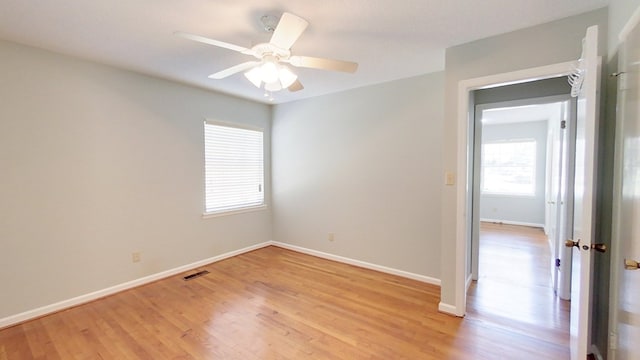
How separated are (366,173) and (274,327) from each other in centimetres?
222

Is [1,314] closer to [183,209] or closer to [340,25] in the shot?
[183,209]

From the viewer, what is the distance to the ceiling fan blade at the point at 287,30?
61.7 inches

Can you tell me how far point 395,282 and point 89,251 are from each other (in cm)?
338

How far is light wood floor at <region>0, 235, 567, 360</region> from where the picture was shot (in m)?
2.05

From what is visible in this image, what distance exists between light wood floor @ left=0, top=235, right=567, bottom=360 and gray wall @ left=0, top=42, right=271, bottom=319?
376 mm

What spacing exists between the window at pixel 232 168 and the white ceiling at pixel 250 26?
4.27 ft

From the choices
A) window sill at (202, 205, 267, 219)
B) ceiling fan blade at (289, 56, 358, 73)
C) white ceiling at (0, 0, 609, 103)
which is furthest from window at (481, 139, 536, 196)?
ceiling fan blade at (289, 56, 358, 73)

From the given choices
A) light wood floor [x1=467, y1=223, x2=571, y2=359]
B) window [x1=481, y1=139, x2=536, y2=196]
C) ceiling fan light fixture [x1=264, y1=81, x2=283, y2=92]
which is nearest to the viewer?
ceiling fan light fixture [x1=264, y1=81, x2=283, y2=92]

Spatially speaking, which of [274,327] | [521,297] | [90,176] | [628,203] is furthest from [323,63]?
[521,297]

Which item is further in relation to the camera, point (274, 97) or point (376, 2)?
point (274, 97)

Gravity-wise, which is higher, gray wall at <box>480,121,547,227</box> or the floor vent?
gray wall at <box>480,121,547,227</box>

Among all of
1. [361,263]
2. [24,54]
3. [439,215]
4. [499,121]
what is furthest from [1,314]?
[499,121]

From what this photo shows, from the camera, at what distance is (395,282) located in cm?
331

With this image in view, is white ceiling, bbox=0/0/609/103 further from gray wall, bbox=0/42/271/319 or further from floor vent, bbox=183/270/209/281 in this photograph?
floor vent, bbox=183/270/209/281
